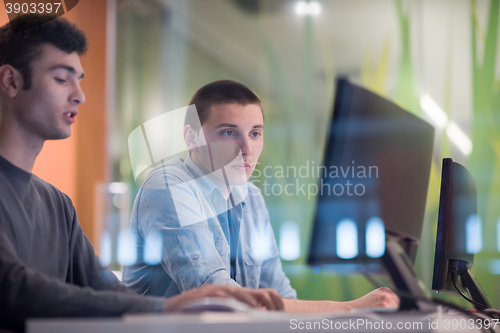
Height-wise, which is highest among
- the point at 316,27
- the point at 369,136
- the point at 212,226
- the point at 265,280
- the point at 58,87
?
the point at 316,27

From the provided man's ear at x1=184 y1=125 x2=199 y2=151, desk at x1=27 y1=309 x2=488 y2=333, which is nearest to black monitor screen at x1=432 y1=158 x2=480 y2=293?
desk at x1=27 y1=309 x2=488 y2=333

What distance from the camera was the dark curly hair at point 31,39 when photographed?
90 cm

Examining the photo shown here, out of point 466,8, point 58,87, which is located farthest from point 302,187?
point 58,87

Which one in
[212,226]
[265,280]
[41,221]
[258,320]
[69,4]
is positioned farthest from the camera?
[69,4]

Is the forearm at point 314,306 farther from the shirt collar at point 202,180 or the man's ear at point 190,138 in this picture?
the man's ear at point 190,138

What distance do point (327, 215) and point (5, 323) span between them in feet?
1.98

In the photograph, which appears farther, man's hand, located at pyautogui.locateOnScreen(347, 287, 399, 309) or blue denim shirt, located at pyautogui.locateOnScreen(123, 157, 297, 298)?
blue denim shirt, located at pyautogui.locateOnScreen(123, 157, 297, 298)

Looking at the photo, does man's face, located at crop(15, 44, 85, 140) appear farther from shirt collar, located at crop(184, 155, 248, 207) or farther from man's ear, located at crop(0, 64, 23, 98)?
shirt collar, located at crop(184, 155, 248, 207)

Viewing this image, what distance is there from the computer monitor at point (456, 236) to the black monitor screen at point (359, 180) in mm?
176

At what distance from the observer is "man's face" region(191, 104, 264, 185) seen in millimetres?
1409

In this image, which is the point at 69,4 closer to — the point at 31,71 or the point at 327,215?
the point at 31,71

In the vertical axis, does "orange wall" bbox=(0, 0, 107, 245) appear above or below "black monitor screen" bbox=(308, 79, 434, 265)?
above

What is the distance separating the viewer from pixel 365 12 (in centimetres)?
246

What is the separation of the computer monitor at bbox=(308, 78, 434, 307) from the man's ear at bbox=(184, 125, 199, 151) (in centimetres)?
84
